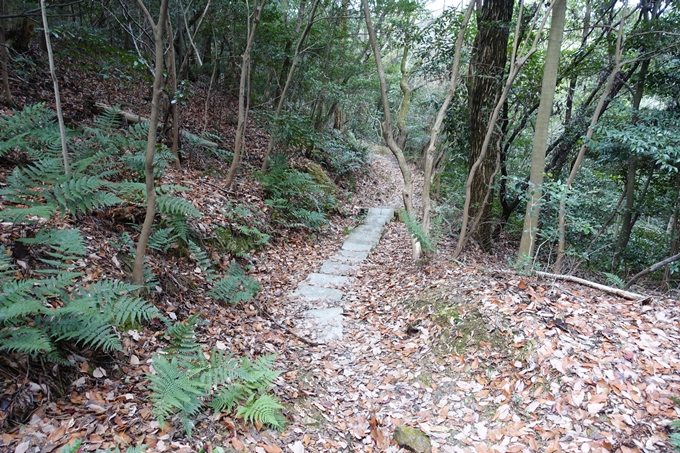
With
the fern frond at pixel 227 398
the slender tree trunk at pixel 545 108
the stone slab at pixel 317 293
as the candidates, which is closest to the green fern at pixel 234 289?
the stone slab at pixel 317 293

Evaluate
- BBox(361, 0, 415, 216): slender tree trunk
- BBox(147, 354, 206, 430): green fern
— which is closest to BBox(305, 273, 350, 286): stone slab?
BBox(361, 0, 415, 216): slender tree trunk

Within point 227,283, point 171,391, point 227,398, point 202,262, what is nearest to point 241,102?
point 202,262

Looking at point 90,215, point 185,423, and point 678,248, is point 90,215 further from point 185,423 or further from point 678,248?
point 678,248

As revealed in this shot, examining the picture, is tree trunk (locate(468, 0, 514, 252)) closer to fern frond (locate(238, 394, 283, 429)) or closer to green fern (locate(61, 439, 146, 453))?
fern frond (locate(238, 394, 283, 429))

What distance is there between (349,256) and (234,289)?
3.30 m

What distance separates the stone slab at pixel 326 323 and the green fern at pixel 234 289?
0.85m

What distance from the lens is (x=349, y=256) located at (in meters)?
7.56

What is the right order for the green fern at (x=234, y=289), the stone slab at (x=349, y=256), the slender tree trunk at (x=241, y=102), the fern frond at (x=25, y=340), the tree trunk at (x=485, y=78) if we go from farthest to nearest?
the stone slab at (x=349, y=256) → the tree trunk at (x=485, y=78) → the slender tree trunk at (x=241, y=102) → the green fern at (x=234, y=289) → the fern frond at (x=25, y=340)

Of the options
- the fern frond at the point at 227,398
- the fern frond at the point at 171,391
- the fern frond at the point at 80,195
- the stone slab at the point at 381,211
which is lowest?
the fern frond at the point at 227,398

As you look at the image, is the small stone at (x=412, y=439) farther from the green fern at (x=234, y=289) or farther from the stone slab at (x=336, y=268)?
the stone slab at (x=336, y=268)

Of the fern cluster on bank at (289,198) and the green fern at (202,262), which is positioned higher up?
the fern cluster on bank at (289,198)

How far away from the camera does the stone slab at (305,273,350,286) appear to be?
6.09m

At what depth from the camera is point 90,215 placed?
4.24 metres

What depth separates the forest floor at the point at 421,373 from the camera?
243 cm
